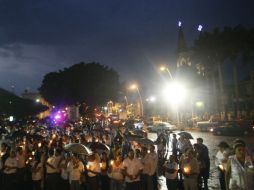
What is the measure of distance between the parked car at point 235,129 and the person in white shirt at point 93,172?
88.1 ft

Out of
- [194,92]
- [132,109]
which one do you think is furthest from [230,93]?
[132,109]

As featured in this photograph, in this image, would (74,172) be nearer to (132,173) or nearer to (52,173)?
(52,173)

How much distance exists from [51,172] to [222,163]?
5.63 m

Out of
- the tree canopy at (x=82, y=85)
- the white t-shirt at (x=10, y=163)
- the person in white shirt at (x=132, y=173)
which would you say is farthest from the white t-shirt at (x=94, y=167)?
the tree canopy at (x=82, y=85)

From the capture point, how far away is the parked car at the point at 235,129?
35812 mm

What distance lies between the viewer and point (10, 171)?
12148 mm

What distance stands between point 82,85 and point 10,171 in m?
61.9

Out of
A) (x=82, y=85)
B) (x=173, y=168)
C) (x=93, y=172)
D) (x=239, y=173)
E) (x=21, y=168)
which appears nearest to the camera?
→ (x=239, y=173)

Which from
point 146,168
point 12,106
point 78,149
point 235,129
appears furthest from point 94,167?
point 235,129

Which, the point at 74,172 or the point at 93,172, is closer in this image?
the point at 74,172

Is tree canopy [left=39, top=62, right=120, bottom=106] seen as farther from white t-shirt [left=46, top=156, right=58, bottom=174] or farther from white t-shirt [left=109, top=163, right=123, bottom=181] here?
white t-shirt [left=109, top=163, right=123, bottom=181]

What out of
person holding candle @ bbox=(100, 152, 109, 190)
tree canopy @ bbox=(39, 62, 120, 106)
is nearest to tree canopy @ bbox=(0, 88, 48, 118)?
person holding candle @ bbox=(100, 152, 109, 190)

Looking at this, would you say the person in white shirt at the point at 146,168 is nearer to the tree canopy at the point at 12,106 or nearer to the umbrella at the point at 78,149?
the umbrella at the point at 78,149

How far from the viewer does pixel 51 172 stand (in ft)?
39.7
